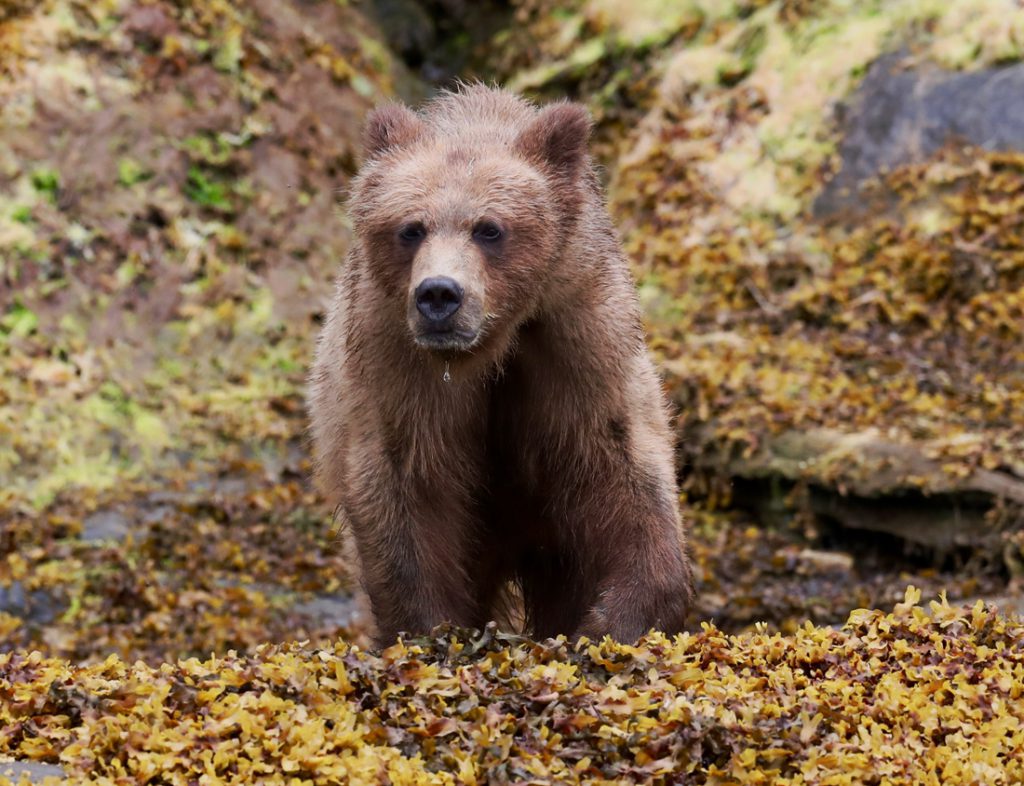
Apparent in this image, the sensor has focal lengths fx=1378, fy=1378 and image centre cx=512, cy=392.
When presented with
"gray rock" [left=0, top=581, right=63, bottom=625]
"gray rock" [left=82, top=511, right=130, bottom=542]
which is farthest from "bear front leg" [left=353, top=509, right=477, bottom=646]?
"gray rock" [left=82, top=511, right=130, bottom=542]

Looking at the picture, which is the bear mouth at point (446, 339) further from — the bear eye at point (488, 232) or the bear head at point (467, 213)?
the bear eye at point (488, 232)

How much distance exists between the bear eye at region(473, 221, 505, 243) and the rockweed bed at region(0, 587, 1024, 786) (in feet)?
5.66

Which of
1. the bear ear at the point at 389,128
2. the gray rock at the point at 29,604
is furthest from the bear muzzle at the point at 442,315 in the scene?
the gray rock at the point at 29,604

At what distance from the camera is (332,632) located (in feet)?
32.7

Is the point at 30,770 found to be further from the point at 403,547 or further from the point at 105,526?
the point at 105,526

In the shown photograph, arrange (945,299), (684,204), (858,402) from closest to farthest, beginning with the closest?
(858,402)
(945,299)
(684,204)

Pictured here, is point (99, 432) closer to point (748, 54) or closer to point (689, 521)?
point (689, 521)

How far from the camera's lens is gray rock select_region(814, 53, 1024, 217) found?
12.9 meters

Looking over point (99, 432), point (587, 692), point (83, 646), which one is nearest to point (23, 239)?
point (99, 432)

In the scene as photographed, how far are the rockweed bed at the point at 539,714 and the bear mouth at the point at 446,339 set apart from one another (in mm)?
1208

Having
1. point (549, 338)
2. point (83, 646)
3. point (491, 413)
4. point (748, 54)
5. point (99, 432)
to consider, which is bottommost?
point (83, 646)

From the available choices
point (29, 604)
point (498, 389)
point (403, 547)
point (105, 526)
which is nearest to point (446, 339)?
point (498, 389)

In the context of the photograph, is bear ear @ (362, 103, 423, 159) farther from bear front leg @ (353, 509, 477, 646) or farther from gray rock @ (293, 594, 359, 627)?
gray rock @ (293, 594, 359, 627)

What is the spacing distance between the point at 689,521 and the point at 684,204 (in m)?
4.46
